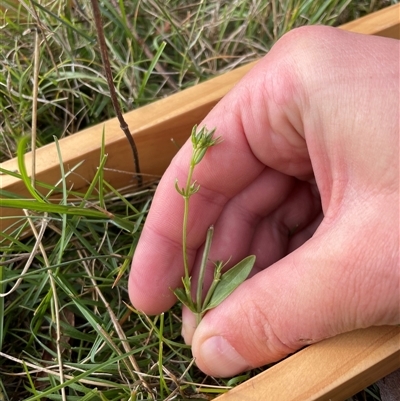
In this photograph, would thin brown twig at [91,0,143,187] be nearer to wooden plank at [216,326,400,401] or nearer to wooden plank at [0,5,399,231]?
wooden plank at [0,5,399,231]

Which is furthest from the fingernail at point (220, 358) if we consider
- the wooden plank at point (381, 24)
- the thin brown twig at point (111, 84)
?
the wooden plank at point (381, 24)

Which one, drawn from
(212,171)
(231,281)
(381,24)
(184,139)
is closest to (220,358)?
(231,281)

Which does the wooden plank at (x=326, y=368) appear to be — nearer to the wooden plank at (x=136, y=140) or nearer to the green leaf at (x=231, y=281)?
the green leaf at (x=231, y=281)

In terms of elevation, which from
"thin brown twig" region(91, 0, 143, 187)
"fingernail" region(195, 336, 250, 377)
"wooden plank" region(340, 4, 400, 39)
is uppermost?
"wooden plank" region(340, 4, 400, 39)

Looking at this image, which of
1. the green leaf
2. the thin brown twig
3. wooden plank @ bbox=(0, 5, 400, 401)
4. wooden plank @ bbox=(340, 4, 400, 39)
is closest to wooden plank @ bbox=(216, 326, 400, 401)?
wooden plank @ bbox=(0, 5, 400, 401)

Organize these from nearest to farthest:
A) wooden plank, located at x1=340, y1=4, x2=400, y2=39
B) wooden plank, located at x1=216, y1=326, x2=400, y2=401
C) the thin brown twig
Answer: the thin brown twig → wooden plank, located at x1=216, y1=326, x2=400, y2=401 → wooden plank, located at x1=340, y1=4, x2=400, y2=39

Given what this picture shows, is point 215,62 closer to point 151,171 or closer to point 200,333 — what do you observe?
point 151,171

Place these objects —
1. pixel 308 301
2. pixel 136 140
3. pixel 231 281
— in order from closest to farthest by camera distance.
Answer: pixel 308 301
pixel 231 281
pixel 136 140

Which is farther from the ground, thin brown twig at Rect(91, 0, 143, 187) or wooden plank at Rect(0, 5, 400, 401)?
thin brown twig at Rect(91, 0, 143, 187)

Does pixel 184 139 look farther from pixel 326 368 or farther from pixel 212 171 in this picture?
pixel 326 368
